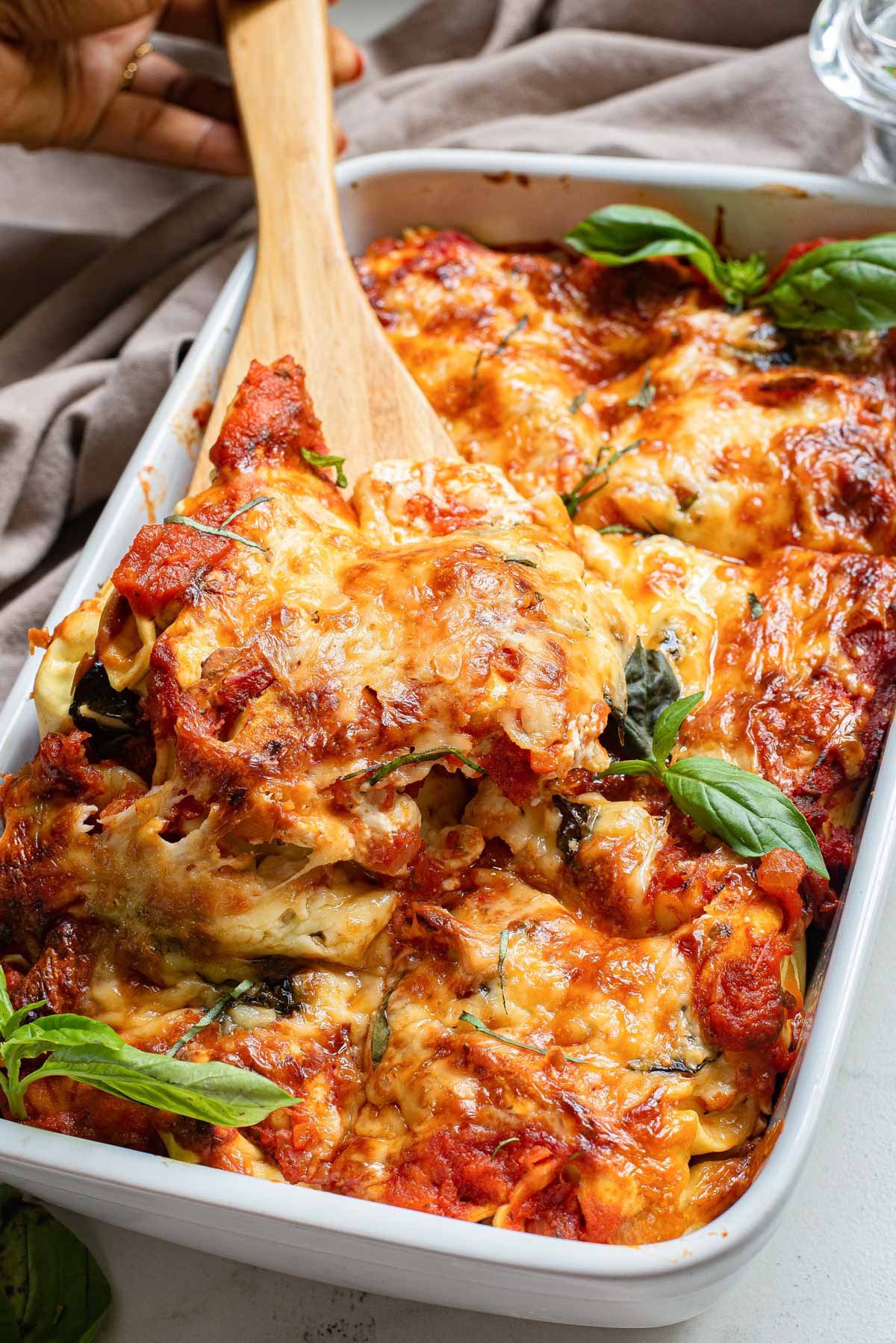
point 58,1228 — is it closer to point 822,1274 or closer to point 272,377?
point 822,1274

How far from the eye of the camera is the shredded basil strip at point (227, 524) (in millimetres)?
2410

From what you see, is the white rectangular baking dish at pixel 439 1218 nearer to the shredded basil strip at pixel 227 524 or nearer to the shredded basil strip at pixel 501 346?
the shredded basil strip at pixel 227 524

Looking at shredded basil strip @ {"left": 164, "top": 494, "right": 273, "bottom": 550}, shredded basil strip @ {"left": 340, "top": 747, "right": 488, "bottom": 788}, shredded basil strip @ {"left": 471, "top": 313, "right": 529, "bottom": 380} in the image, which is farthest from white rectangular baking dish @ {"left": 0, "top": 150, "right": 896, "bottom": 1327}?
shredded basil strip @ {"left": 471, "top": 313, "right": 529, "bottom": 380}

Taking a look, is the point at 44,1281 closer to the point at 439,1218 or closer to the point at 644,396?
the point at 439,1218

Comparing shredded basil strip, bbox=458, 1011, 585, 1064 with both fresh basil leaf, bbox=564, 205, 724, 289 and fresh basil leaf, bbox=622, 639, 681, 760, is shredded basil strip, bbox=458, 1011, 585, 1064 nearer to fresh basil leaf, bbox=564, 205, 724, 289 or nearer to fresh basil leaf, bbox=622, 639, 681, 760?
fresh basil leaf, bbox=622, 639, 681, 760

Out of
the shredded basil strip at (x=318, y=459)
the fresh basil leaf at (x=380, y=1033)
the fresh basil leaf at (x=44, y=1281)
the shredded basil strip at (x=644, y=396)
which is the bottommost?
the fresh basil leaf at (x=44, y=1281)

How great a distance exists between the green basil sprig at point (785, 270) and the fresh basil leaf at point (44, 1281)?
102 inches

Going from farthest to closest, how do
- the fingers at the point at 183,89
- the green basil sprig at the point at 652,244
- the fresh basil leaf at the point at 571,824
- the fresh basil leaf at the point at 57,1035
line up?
the fingers at the point at 183,89
the green basil sprig at the point at 652,244
the fresh basil leaf at the point at 571,824
the fresh basil leaf at the point at 57,1035

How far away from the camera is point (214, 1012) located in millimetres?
2223

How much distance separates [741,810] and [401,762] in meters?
0.63

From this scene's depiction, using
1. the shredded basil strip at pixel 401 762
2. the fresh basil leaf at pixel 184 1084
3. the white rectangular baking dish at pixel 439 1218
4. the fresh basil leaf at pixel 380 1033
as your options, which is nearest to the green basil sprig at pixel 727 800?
the white rectangular baking dish at pixel 439 1218

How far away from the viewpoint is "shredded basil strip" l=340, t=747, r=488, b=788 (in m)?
2.19

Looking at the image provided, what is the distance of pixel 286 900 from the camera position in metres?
2.21

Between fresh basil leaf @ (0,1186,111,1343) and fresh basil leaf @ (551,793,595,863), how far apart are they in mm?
1290
